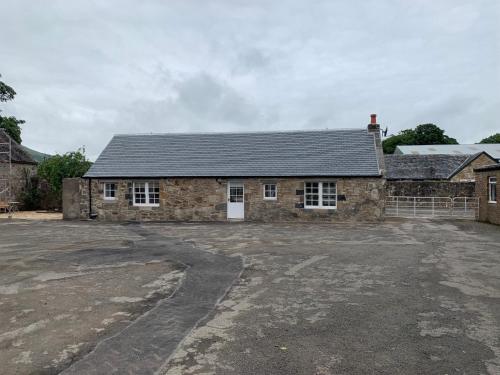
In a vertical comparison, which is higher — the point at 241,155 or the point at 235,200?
the point at 241,155

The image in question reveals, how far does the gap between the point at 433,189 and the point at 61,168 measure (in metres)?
30.1

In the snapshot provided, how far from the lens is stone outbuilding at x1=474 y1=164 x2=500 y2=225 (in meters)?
19.9

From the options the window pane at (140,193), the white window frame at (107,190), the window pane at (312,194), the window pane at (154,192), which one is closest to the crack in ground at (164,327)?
the window pane at (312,194)

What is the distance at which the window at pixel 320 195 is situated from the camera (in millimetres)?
21094

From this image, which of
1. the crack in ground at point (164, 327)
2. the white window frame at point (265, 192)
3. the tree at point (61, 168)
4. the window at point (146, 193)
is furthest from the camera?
the tree at point (61, 168)

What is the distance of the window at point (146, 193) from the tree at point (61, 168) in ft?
30.5

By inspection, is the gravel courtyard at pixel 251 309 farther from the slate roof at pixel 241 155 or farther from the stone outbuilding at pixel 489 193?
the slate roof at pixel 241 155

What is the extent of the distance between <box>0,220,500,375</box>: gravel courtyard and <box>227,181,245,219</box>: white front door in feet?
28.4

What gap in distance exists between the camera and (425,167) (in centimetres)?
4359

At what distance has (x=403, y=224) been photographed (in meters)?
19.8

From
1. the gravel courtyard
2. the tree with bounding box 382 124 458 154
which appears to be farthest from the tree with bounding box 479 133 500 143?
the gravel courtyard

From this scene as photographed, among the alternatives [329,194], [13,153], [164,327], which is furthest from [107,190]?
[164,327]

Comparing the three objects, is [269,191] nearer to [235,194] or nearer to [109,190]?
[235,194]

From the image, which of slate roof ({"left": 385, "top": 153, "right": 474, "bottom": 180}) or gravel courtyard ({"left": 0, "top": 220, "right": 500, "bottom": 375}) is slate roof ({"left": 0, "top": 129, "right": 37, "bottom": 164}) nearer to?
gravel courtyard ({"left": 0, "top": 220, "right": 500, "bottom": 375})
